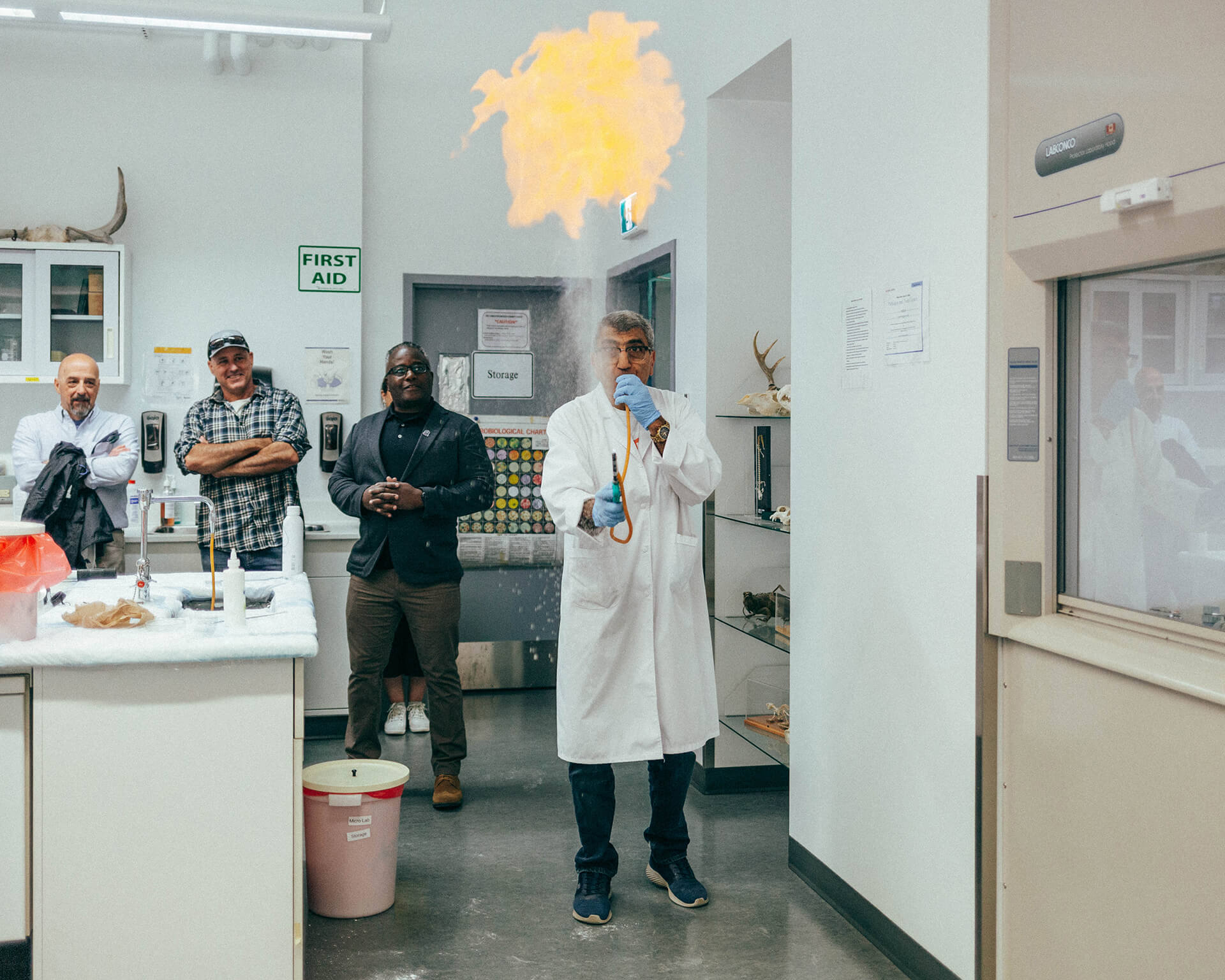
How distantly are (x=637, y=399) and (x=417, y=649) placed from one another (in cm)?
154

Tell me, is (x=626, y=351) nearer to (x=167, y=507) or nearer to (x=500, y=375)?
(x=500, y=375)

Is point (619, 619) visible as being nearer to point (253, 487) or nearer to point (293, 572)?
point (293, 572)

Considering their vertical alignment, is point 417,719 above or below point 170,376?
below

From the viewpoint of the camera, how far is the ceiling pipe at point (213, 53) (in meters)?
4.79

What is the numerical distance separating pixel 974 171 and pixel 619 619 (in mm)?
1442

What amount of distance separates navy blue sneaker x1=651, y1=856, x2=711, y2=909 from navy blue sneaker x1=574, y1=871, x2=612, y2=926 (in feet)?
0.60

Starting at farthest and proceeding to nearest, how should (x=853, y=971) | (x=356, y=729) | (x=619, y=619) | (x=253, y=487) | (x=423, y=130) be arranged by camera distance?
(x=423, y=130) < (x=253, y=487) < (x=356, y=729) < (x=619, y=619) < (x=853, y=971)

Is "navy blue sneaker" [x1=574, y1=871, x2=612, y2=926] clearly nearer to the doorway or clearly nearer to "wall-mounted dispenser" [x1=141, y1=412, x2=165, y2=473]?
the doorway

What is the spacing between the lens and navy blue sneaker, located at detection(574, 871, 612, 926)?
2.85 meters

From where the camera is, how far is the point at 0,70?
15.7 ft

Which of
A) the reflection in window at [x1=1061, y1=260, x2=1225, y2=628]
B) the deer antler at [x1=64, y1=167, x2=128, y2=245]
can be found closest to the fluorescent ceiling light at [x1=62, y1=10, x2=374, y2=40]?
the deer antler at [x1=64, y1=167, x2=128, y2=245]

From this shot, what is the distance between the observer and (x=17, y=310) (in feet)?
15.5

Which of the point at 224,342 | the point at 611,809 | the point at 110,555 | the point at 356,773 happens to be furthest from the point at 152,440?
the point at 611,809

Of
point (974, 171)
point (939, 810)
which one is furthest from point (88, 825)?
point (974, 171)
